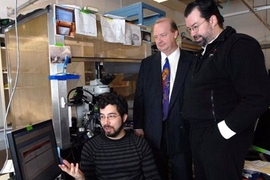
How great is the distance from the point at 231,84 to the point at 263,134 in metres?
0.88

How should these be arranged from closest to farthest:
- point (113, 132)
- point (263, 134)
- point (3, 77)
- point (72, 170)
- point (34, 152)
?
point (34, 152), point (72, 170), point (113, 132), point (263, 134), point (3, 77)

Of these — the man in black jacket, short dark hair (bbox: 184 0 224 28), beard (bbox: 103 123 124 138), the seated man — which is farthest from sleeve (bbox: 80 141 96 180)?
short dark hair (bbox: 184 0 224 28)

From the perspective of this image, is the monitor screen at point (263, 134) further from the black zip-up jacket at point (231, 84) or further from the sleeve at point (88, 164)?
the sleeve at point (88, 164)

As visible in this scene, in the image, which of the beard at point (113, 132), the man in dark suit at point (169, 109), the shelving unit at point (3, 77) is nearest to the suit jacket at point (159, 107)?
the man in dark suit at point (169, 109)

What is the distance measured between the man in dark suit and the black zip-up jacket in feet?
0.95

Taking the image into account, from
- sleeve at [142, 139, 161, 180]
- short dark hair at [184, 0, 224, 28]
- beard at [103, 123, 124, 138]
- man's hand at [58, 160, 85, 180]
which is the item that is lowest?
sleeve at [142, 139, 161, 180]

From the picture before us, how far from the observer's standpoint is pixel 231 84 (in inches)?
47.8

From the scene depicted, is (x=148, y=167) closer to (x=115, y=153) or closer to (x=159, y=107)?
(x=115, y=153)

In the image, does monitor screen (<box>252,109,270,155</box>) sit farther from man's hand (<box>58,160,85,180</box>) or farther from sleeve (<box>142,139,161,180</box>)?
man's hand (<box>58,160,85,180</box>)

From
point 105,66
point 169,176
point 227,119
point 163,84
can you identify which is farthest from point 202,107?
point 105,66

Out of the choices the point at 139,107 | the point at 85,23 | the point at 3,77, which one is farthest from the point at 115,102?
the point at 3,77

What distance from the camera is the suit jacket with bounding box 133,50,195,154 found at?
64.5 inches

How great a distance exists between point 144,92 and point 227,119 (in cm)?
77

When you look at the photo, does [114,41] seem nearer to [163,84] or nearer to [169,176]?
[163,84]
